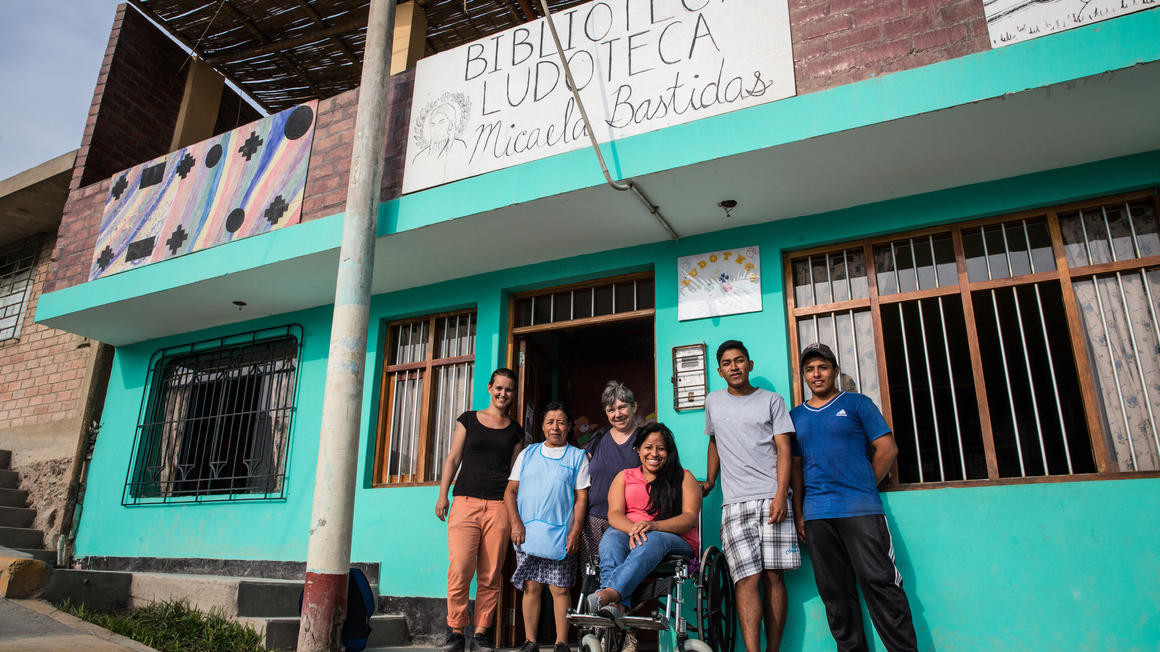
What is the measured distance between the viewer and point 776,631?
157 inches

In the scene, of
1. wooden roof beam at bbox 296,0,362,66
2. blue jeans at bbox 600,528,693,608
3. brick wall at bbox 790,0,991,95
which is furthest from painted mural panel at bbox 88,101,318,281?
brick wall at bbox 790,0,991,95

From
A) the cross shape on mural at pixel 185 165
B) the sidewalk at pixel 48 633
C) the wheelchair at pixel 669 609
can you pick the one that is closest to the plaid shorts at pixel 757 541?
the wheelchair at pixel 669 609

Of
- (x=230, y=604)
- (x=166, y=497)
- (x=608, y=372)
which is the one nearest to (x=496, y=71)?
(x=608, y=372)

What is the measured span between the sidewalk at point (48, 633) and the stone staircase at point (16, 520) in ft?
9.75

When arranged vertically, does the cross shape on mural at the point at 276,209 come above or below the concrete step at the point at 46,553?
above

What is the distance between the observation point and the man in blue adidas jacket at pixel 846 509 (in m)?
3.74

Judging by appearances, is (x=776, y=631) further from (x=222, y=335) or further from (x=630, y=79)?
(x=222, y=335)

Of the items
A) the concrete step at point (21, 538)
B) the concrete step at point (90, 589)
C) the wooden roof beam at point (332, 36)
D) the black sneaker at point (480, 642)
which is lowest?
the black sneaker at point (480, 642)

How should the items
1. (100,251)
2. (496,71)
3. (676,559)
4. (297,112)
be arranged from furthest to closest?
(100,251) → (297,112) → (496,71) → (676,559)

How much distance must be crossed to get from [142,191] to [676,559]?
19.3 ft

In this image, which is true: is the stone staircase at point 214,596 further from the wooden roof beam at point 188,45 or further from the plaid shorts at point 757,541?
the wooden roof beam at point 188,45

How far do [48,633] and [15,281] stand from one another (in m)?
6.77

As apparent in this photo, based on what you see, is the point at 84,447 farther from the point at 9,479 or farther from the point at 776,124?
the point at 776,124

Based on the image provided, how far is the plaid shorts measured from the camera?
3.98 m
